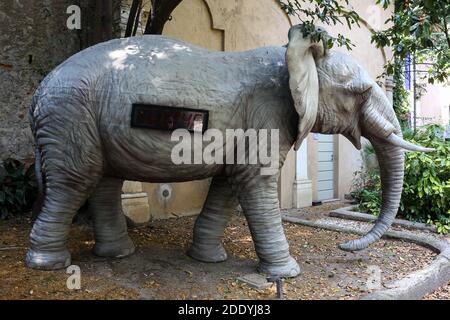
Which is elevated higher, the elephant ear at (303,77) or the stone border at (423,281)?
the elephant ear at (303,77)

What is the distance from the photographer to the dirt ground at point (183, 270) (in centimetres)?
331

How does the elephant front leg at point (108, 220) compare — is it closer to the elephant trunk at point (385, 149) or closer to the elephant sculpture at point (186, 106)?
the elephant sculpture at point (186, 106)

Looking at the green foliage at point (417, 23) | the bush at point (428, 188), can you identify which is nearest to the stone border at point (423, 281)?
the bush at point (428, 188)

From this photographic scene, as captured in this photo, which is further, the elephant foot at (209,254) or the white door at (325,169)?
the white door at (325,169)

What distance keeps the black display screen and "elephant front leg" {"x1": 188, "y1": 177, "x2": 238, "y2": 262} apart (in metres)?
0.91

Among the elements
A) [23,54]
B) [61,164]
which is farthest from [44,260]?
[23,54]

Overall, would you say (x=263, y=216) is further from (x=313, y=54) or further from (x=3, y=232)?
(x=3, y=232)

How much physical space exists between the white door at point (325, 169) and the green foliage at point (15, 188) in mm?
5688

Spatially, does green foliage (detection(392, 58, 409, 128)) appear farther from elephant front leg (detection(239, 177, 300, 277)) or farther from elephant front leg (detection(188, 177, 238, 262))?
elephant front leg (detection(239, 177, 300, 277))

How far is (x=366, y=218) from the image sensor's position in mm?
7000

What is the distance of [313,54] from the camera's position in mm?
3582

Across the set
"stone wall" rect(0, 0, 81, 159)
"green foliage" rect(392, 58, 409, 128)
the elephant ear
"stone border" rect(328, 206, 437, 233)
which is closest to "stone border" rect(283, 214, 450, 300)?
"stone border" rect(328, 206, 437, 233)

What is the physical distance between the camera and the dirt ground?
3.31 m

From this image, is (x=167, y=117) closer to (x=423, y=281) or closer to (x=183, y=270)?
(x=183, y=270)
